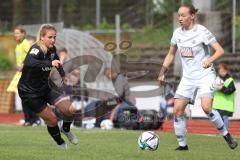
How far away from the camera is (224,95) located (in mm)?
17938

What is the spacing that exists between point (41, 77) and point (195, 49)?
7.78ft

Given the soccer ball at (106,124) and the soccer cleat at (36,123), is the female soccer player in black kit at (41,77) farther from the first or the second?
the soccer cleat at (36,123)

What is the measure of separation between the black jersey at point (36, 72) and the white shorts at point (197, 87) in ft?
6.53

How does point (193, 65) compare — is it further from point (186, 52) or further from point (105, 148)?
point (105, 148)

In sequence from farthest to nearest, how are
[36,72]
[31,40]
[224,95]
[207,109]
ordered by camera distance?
[31,40] < [224,95] < [36,72] < [207,109]

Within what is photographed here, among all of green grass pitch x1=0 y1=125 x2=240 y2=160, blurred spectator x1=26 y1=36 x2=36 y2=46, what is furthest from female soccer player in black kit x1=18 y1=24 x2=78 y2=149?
blurred spectator x1=26 y1=36 x2=36 y2=46

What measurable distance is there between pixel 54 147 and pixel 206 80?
2.65m

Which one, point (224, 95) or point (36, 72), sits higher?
point (36, 72)

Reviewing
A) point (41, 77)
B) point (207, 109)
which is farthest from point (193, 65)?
point (41, 77)

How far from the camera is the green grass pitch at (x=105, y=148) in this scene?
11.3 metres

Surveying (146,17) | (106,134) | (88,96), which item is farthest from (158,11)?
(106,134)

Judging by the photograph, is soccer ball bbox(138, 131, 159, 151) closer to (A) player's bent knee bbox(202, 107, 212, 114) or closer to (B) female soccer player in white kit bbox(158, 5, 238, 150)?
(B) female soccer player in white kit bbox(158, 5, 238, 150)

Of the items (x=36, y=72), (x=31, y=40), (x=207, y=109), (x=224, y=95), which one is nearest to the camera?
(x=207, y=109)

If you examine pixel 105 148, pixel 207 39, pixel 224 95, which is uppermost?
pixel 207 39
